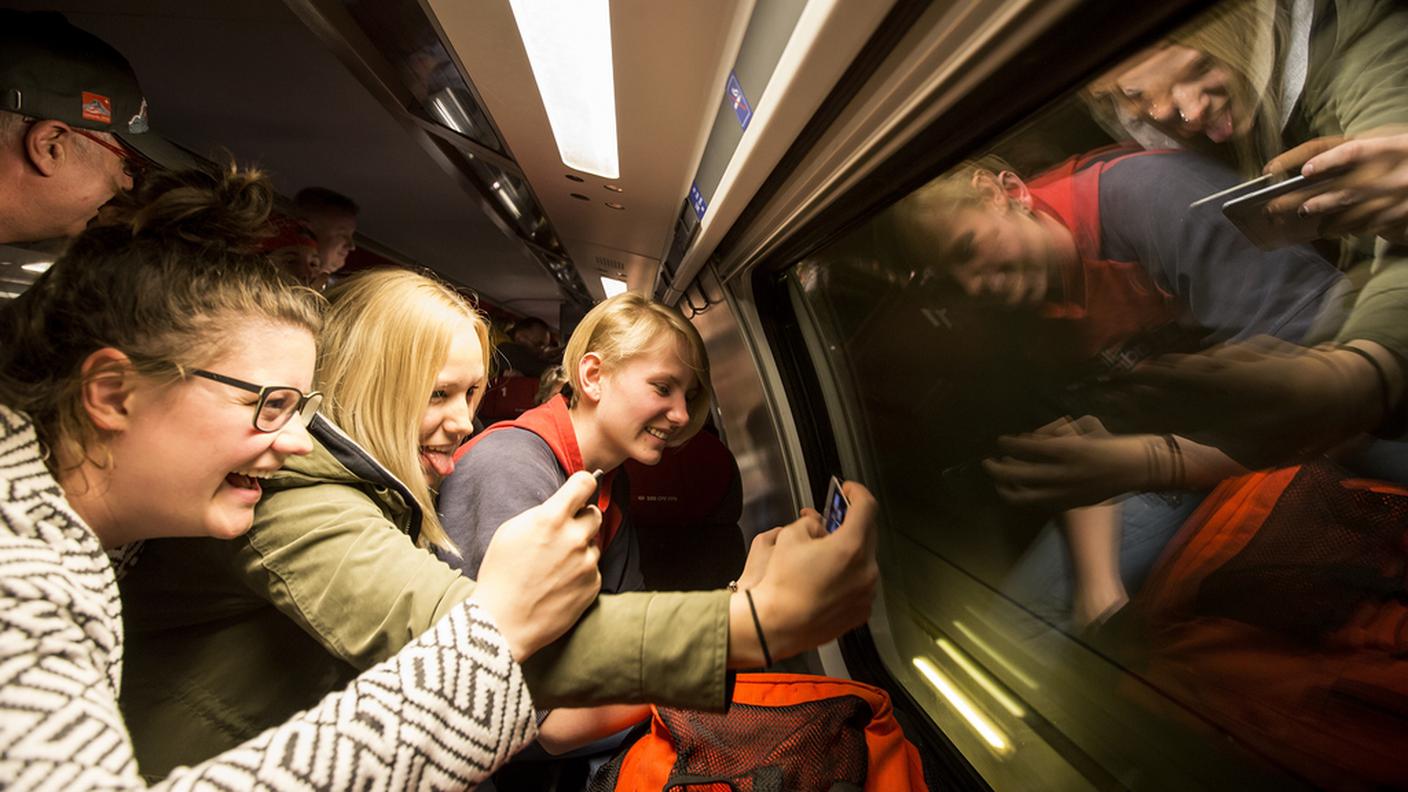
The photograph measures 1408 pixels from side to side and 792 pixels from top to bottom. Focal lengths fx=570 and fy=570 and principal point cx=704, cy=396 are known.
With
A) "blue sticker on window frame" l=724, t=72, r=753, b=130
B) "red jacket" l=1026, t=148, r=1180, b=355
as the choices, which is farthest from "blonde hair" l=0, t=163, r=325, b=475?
"red jacket" l=1026, t=148, r=1180, b=355

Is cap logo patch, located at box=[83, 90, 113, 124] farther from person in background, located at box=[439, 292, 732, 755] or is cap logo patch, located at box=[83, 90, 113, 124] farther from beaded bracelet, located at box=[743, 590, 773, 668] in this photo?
beaded bracelet, located at box=[743, 590, 773, 668]

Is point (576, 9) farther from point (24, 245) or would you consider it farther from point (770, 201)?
point (24, 245)

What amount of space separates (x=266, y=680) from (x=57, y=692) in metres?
0.49

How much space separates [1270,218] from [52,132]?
2.26 meters

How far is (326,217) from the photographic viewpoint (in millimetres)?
3471

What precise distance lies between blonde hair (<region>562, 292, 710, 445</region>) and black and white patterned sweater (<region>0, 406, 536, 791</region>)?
1.10m

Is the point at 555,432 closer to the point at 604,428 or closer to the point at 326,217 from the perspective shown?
the point at 604,428

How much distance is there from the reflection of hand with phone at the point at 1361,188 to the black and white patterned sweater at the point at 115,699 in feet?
4.31

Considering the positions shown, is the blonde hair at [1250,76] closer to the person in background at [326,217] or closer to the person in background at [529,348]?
the person in background at [326,217]

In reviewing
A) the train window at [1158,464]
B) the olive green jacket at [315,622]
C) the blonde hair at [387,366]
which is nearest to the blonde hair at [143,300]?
the olive green jacket at [315,622]

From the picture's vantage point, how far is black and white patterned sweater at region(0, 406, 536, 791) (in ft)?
1.59

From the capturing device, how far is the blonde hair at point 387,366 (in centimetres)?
108

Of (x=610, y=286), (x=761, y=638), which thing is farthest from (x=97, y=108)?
(x=610, y=286)

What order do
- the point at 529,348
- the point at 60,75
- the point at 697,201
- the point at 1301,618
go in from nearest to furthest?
1. the point at 1301,618
2. the point at 60,75
3. the point at 697,201
4. the point at 529,348
